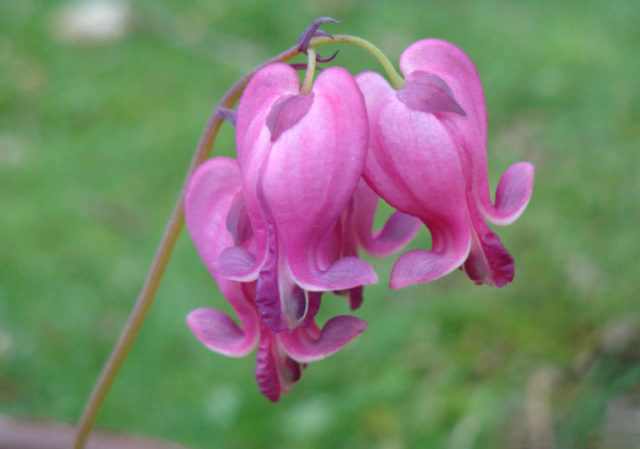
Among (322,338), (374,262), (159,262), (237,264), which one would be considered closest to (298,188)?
(237,264)

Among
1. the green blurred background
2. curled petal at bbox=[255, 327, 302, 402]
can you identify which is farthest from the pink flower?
the green blurred background

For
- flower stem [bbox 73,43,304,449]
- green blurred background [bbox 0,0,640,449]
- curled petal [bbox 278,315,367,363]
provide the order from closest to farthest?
curled petal [bbox 278,315,367,363] < flower stem [bbox 73,43,304,449] < green blurred background [bbox 0,0,640,449]

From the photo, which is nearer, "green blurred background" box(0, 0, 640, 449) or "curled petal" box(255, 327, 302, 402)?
"curled petal" box(255, 327, 302, 402)

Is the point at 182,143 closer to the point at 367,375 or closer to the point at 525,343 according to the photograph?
the point at 367,375

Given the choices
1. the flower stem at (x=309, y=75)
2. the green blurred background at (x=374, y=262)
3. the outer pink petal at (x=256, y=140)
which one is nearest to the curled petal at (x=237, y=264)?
the outer pink petal at (x=256, y=140)

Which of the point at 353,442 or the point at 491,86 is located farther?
the point at 491,86

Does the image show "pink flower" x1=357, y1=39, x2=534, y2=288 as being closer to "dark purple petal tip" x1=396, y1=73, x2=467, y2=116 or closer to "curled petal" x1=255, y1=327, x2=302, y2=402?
"dark purple petal tip" x1=396, y1=73, x2=467, y2=116

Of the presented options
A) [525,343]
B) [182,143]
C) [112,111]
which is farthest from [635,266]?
[112,111]

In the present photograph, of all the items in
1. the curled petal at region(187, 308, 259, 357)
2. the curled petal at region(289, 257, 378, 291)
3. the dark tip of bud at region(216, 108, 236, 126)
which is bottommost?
the curled petal at region(289, 257, 378, 291)
